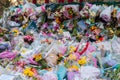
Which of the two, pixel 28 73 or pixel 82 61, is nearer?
pixel 28 73

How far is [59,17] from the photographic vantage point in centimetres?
719

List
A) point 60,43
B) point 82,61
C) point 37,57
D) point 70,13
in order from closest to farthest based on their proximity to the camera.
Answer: point 82,61, point 37,57, point 60,43, point 70,13

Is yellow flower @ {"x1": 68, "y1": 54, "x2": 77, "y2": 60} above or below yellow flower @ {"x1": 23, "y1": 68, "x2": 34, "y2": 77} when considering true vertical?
above

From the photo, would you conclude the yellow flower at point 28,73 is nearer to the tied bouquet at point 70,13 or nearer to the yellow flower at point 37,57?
the yellow flower at point 37,57

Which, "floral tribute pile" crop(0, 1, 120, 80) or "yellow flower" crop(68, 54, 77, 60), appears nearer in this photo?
"floral tribute pile" crop(0, 1, 120, 80)

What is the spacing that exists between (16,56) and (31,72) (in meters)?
0.74

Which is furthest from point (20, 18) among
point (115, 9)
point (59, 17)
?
point (115, 9)

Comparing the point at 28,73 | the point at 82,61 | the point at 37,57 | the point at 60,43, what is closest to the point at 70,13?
the point at 60,43

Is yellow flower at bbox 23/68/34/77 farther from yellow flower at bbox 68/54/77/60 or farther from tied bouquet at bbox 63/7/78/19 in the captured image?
tied bouquet at bbox 63/7/78/19

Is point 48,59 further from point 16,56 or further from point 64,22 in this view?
point 64,22

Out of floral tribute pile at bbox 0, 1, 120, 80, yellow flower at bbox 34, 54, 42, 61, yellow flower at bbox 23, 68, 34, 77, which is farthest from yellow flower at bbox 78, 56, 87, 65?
yellow flower at bbox 23, 68, 34, 77

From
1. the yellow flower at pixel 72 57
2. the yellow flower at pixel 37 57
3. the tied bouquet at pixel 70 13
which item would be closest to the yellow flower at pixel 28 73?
the yellow flower at pixel 37 57

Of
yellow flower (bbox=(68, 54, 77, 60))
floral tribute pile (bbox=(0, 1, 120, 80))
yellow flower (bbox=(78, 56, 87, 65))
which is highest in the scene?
yellow flower (bbox=(68, 54, 77, 60))

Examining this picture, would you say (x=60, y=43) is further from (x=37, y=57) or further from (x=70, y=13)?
(x=70, y=13)
